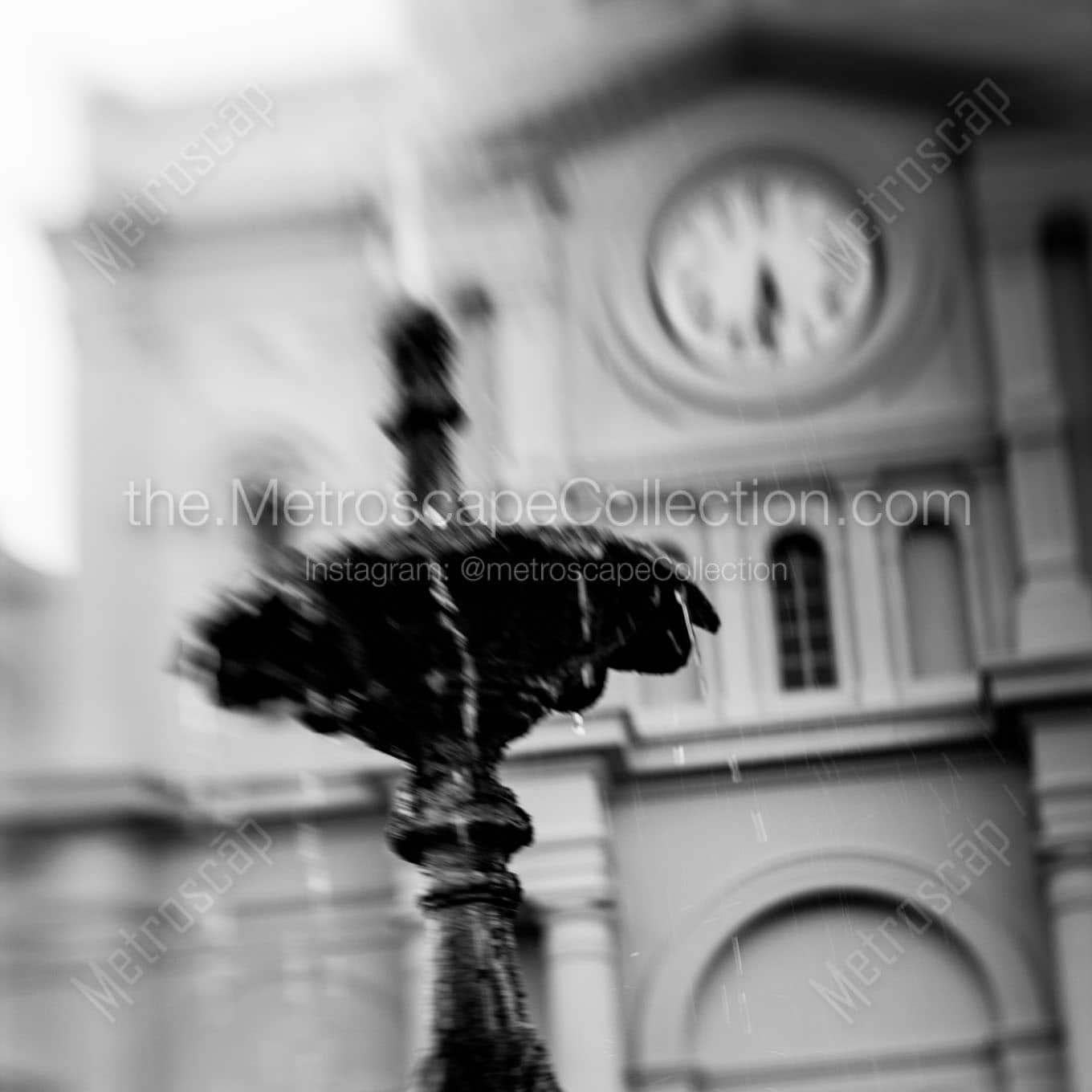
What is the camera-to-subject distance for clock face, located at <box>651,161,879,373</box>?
39.9ft

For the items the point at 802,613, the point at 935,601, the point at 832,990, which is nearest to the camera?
the point at 832,990

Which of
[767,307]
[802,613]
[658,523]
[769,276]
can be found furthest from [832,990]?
[769,276]

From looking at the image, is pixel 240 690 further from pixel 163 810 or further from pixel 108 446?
pixel 108 446

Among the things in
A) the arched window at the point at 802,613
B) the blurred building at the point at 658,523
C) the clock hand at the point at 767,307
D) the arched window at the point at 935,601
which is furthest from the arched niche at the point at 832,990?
the clock hand at the point at 767,307

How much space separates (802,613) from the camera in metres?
11.8

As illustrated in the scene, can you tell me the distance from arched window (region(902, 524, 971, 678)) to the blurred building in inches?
1.2

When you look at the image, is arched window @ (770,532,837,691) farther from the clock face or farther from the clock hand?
the clock hand

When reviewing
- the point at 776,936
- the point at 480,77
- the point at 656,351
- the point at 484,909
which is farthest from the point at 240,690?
the point at 480,77

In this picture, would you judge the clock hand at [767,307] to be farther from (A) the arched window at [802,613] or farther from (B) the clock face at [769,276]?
(A) the arched window at [802,613]

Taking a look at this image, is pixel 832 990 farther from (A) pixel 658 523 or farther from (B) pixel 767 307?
(B) pixel 767 307

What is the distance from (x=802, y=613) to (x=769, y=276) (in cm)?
229

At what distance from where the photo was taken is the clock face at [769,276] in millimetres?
12164

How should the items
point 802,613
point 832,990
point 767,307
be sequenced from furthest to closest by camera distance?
point 767,307 → point 802,613 → point 832,990

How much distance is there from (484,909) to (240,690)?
905mm
